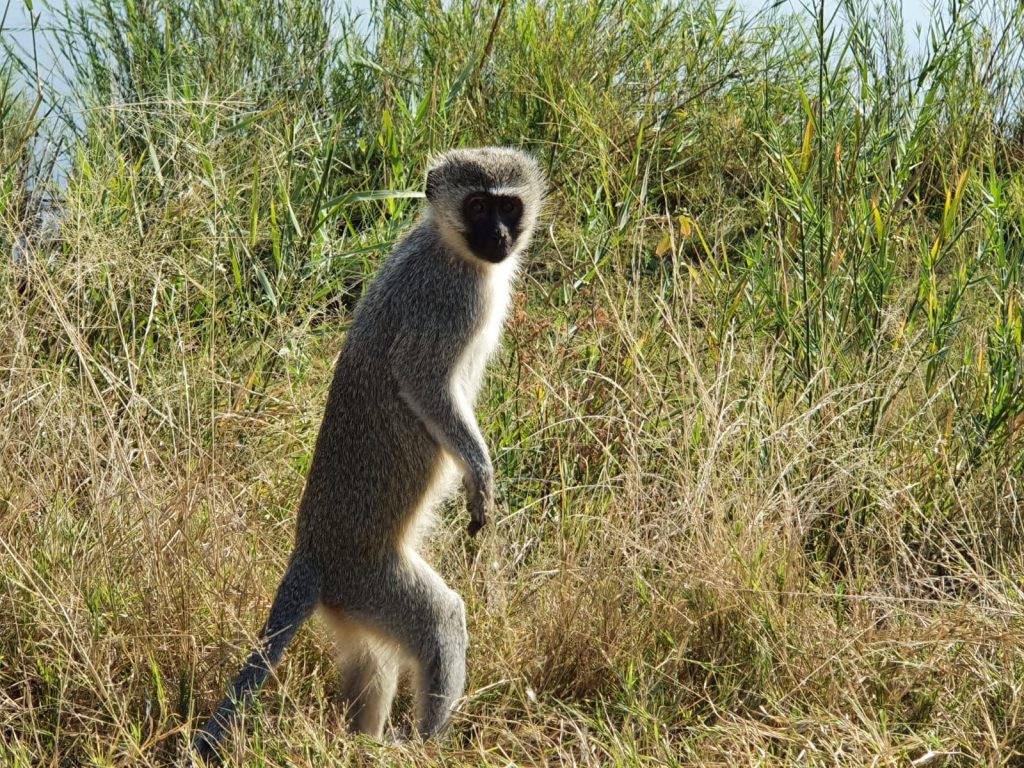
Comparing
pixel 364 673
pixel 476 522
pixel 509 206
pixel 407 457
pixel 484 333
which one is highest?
pixel 509 206

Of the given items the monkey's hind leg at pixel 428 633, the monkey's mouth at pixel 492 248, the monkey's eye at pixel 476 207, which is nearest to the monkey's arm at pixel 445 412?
the monkey's hind leg at pixel 428 633

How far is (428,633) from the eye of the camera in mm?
3408

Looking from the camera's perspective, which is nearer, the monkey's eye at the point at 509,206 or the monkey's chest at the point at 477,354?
the monkey's chest at the point at 477,354

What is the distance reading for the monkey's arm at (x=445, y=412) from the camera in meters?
3.56

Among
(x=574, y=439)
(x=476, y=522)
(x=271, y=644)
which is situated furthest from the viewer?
(x=574, y=439)

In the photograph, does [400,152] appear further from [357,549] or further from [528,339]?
[357,549]

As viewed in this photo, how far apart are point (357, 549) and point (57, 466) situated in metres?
1.11

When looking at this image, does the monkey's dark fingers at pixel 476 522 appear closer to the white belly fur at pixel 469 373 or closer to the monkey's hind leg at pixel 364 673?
the white belly fur at pixel 469 373

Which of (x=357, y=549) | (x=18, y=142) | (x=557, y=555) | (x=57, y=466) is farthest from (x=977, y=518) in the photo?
(x=18, y=142)

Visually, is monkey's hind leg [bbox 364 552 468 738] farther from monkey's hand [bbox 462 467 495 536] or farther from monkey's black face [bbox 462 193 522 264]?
monkey's black face [bbox 462 193 522 264]

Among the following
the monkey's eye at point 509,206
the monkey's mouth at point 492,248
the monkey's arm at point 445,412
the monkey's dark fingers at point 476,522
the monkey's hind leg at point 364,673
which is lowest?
the monkey's hind leg at point 364,673

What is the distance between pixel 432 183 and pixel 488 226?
25 centimetres

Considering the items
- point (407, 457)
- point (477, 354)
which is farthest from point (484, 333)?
point (407, 457)

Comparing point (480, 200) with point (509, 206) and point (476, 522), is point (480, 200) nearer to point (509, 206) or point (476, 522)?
point (509, 206)
